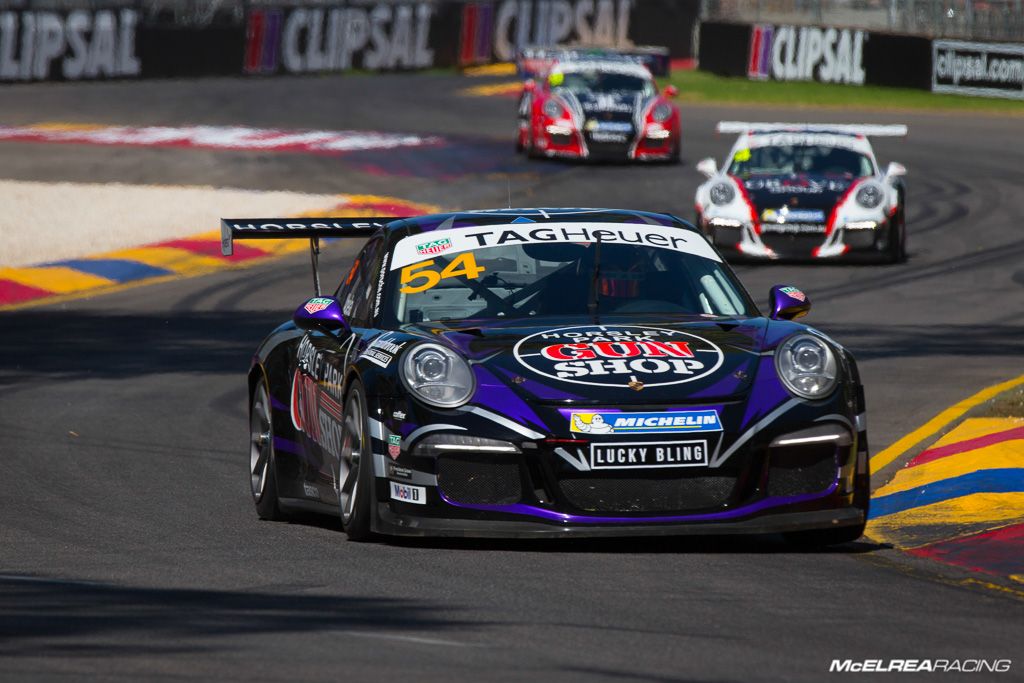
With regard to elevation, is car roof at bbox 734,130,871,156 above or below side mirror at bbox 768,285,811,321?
below

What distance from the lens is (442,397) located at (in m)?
7.74

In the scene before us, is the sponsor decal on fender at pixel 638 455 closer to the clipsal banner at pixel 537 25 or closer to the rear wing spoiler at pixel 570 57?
the rear wing spoiler at pixel 570 57

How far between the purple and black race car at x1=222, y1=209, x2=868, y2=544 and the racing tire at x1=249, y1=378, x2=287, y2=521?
0.45 m

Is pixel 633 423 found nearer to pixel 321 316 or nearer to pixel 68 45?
pixel 321 316

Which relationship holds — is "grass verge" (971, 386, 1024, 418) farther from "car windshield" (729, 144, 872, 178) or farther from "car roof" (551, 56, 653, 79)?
"car roof" (551, 56, 653, 79)

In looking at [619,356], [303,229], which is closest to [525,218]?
[303,229]

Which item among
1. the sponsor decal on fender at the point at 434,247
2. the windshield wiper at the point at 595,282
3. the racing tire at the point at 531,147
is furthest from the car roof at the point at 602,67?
the windshield wiper at the point at 595,282

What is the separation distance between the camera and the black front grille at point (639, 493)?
7613 millimetres

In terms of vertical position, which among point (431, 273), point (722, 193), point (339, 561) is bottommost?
point (722, 193)

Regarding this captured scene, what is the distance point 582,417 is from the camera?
7609 mm

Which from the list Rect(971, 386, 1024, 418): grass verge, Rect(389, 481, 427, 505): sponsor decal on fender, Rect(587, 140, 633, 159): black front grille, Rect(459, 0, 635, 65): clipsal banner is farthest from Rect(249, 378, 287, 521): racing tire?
Rect(459, 0, 635, 65): clipsal banner

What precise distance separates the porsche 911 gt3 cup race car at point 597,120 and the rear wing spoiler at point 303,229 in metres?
19.5

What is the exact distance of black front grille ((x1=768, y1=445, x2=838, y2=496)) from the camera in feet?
25.3

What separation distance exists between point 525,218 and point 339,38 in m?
39.4
